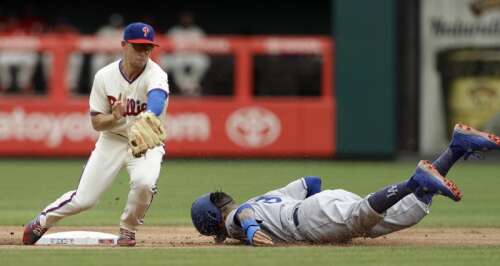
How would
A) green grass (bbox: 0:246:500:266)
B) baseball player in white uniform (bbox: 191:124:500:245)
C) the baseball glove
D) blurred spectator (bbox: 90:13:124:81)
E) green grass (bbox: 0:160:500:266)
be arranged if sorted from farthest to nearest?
blurred spectator (bbox: 90:13:124:81)
the baseball glove
baseball player in white uniform (bbox: 191:124:500:245)
green grass (bbox: 0:160:500:266)
green grass (bbox: 0:246:500:266)

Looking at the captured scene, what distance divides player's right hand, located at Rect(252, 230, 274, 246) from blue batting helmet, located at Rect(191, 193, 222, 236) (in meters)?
0.36

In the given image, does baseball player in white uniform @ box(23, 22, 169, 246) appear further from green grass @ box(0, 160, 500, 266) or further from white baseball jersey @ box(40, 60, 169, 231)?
green grass @ box(0, 160, 500, 266)

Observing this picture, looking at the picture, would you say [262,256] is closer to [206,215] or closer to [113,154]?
[206,215]

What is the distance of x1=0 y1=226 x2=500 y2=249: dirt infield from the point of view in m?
8.87

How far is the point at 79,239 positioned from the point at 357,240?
1975 millimetres

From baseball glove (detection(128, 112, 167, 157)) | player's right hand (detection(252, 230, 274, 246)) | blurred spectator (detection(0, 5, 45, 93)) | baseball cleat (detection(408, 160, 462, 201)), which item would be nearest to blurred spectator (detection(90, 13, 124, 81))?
blurred spectator (detection(0, 5, 45, 93))

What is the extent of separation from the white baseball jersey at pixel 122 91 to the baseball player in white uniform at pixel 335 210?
81 centimetres

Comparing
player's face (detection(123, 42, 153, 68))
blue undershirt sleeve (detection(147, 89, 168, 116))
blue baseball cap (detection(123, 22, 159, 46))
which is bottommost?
blue undershirt sleeve (detection(147, 89, 168, 116))

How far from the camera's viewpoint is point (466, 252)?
8.12 meters

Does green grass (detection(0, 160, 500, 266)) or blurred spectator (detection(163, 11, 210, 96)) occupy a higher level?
blurred spectator (detection(163, 11, 210, 96))

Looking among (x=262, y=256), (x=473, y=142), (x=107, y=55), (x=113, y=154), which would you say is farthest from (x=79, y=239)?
(x=107, y=55)

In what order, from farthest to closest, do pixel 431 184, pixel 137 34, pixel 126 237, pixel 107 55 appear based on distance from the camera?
pixel 107 55 → pixel 126 237 → pixel 137 34 → pixel 431 184

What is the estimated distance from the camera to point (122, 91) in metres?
8.77

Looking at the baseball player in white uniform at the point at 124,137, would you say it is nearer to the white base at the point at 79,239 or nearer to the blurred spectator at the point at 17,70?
the white base at the point at 79,239
